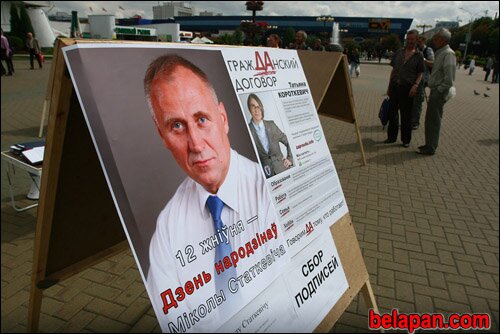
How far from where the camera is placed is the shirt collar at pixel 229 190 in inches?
44.8

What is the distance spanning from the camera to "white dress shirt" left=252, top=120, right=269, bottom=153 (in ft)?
4.69

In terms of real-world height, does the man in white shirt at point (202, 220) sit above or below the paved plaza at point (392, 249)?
above

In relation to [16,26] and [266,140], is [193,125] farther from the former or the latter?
[16,26]

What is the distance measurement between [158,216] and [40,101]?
9275 mm

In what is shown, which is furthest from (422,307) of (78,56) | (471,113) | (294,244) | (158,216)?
(471,113)

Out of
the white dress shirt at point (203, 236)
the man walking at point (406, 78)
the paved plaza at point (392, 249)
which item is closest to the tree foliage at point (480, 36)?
the man walking at point (406, 78)

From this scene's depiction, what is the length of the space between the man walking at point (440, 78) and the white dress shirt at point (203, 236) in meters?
4.75

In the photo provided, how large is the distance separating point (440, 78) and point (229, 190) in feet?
16.5

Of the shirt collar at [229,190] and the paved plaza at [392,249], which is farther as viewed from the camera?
the paved plaza at [392,249]

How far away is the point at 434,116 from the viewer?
5301 mm

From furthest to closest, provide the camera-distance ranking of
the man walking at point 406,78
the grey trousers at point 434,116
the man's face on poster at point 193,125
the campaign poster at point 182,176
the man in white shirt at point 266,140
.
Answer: the man walking at point 406,78 < the grey trousers at point 434,116 < the man in white shirt at point 266,140 < the man's face on poster at point 193,125 < the campaign poster at point 182,176

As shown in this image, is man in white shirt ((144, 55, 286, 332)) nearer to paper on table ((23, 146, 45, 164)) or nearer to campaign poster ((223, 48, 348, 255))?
campaign poster ((223, 48, 348, 255))
